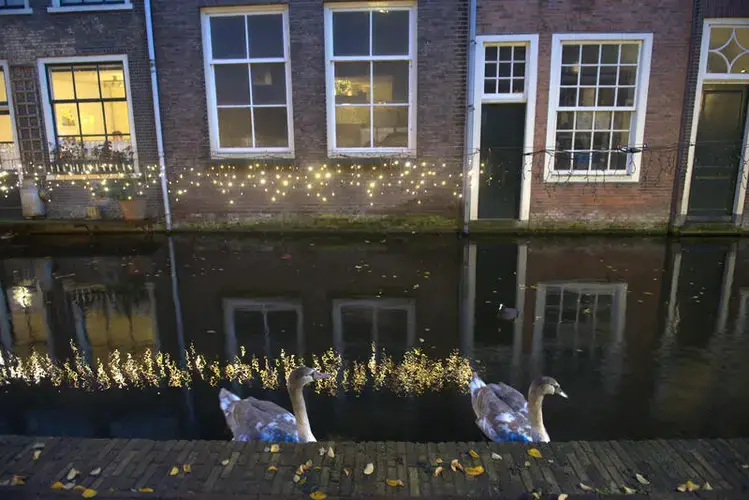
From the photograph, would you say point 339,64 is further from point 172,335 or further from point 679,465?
point 679,465

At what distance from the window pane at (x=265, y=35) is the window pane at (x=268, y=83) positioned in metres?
0.23

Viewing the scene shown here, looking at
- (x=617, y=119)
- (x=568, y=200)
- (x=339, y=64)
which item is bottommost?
(x=568, y=200)

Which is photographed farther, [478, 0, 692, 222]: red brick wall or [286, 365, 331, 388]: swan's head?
[478, 0, 692, 222]: red brick wall

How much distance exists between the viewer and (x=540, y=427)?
3295 millimetres

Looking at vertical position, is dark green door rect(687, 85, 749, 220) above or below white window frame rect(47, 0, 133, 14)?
below

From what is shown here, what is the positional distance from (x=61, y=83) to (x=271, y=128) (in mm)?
4611

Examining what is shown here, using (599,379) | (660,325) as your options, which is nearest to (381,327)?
(599,379)

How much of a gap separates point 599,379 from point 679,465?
1.55 m

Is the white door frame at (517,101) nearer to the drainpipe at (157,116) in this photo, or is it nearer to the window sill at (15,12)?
the drainpipe at (157,116)

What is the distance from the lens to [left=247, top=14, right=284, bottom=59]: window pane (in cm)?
995

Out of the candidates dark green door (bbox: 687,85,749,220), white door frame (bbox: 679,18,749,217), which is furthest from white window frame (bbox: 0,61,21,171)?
dark green door (bbox: 687,85,749,220)

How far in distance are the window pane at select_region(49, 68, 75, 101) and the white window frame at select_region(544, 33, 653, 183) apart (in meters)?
9.92

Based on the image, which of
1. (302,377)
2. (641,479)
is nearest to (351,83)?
(302,377)

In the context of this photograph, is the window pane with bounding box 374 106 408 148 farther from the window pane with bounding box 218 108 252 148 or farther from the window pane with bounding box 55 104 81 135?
the window pane with bounding box 55 104 81 135
